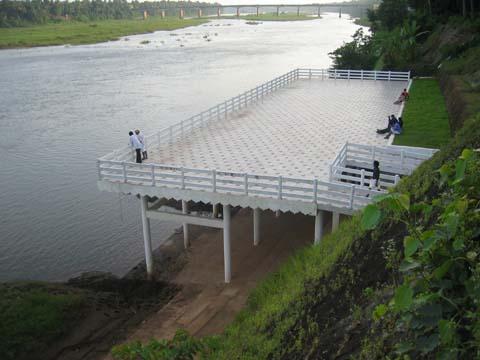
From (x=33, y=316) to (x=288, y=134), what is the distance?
12132mm

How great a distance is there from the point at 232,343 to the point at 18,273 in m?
11.6

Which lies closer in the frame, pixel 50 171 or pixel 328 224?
pixel 328 224

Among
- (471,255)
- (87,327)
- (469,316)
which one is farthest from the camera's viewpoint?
(87,327)

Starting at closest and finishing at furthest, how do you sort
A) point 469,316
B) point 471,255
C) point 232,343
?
point 469,316 → point 471,255 → point 232,343

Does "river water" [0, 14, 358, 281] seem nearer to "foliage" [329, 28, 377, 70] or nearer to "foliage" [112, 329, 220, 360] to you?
"foliage" [329, 28, 377, 70]

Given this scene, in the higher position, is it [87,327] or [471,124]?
[471,124]

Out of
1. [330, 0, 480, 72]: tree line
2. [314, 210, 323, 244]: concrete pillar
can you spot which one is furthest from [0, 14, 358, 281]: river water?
[330, 0, 480, 72]: tree line

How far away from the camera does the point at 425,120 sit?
75.6 ft

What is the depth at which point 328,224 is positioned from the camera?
1653 cm

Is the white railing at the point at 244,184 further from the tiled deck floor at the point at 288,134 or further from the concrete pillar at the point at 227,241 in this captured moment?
the tiled deck floor at the point at 288,134

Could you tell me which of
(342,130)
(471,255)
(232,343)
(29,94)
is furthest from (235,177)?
(29,94)

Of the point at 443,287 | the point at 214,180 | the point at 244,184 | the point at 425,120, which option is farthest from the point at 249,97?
the point at 443,287

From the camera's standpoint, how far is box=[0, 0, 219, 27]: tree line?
337 feet

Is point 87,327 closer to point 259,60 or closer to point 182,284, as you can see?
point 182,284
